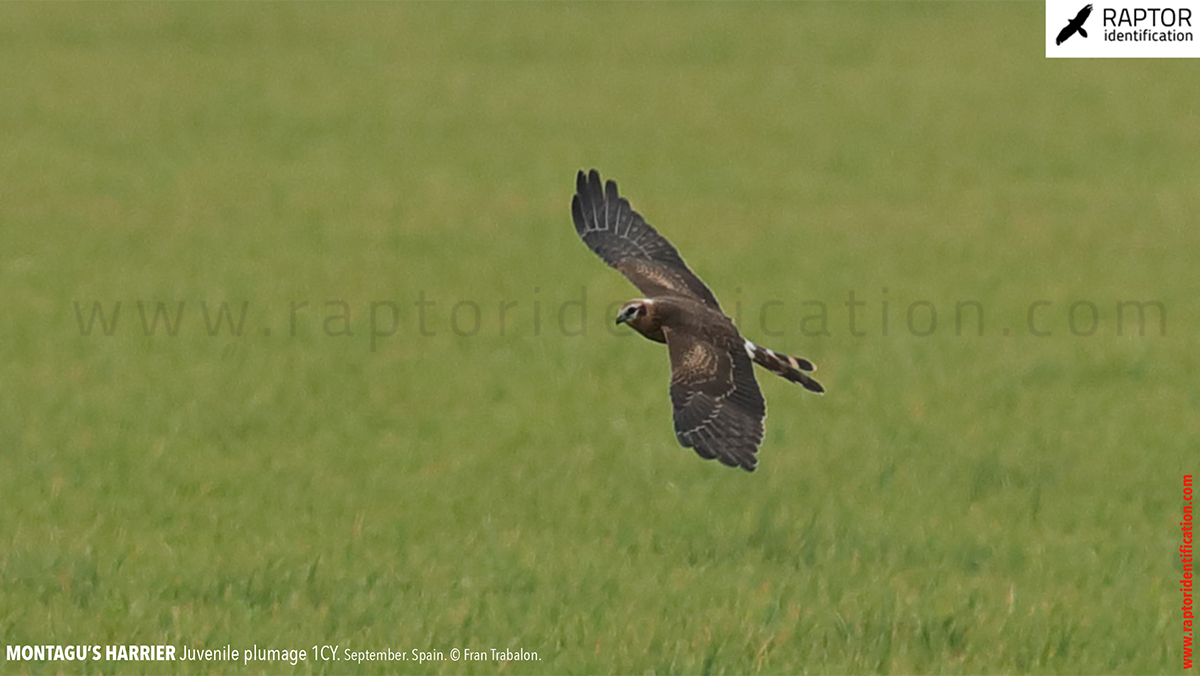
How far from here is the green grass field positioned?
32.3 ft

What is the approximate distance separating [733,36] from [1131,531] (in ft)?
101

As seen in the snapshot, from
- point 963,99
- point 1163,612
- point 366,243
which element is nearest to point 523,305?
point 366,243

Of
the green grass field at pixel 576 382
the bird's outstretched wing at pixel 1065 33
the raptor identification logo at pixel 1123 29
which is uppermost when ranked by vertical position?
the bird's outstretched wing at pixel 1065 33

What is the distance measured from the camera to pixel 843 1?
4616 centimetres

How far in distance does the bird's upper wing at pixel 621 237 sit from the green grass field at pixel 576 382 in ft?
4.08

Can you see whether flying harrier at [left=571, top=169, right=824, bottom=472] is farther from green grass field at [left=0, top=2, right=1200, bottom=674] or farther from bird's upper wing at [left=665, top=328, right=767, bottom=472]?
green grass field at [left=0, top=2, right=1200, bottom=674]

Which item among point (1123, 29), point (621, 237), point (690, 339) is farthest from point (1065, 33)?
point (690, 339)

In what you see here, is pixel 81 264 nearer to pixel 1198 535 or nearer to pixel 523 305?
pixel 523 305

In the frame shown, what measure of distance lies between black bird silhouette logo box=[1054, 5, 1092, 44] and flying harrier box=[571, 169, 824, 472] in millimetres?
22603

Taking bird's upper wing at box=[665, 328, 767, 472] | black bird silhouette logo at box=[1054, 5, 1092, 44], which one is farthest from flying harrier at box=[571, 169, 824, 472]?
black bird silhouette logo at box=[1054, 5, 1092, 44]

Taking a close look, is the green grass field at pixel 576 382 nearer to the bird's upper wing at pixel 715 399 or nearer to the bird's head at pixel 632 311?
the bird's upper wing at pixel 715 399

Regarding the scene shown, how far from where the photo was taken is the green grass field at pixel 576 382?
9.84 metres

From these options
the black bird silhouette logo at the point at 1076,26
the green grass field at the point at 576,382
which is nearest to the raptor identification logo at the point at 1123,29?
the black bird silhouette logo at the point at 1076,26

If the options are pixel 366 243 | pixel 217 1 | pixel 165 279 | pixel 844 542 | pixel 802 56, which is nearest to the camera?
pixel 844 542
